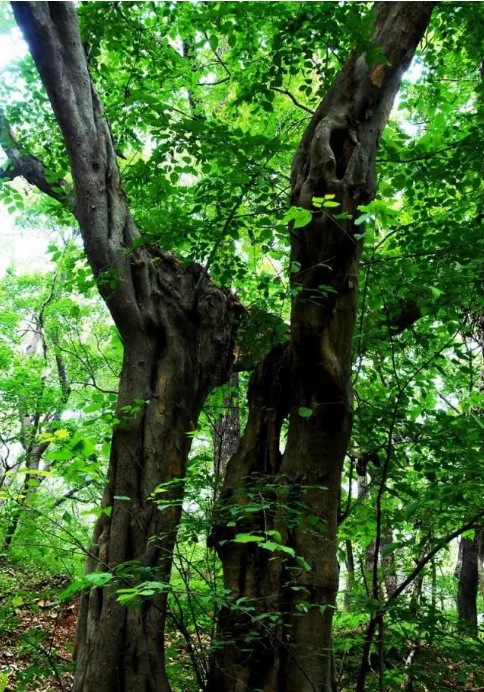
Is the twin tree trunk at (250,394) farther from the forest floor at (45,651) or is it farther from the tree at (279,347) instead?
the forest floor at (45,651)

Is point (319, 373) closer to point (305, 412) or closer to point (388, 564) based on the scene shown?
point (305, 412)

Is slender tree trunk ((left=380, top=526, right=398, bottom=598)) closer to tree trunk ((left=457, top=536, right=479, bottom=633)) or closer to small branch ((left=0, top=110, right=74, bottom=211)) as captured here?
tree trunk ((left=457, top=536, right=479, bottom=633))

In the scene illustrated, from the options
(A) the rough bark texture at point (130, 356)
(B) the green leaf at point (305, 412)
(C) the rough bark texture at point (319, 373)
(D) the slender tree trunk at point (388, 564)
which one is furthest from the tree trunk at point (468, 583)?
(B) the green leaf at point (305, 412)

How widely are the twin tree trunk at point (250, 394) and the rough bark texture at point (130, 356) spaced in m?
0.01

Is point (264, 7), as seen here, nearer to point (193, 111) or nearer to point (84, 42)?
point (84, 42)

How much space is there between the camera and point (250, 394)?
404cm

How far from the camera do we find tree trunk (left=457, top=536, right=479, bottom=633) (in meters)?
8.33

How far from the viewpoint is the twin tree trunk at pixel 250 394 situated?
9.55 feet

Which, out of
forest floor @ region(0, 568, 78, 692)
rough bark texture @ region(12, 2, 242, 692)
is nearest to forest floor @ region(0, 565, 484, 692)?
forest floor @ region(0, 568, 78, 692)

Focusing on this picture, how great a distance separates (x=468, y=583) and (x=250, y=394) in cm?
682

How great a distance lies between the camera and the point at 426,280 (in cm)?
321

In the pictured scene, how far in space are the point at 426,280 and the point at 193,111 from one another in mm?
5624

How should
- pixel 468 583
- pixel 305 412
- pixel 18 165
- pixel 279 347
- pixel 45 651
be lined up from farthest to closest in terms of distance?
pixel 468 583
pixel 18 165
pixel 279 347
pixel 45 651
pixel 305 412

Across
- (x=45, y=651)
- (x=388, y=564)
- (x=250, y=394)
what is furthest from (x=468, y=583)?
(x=45, y=651)
